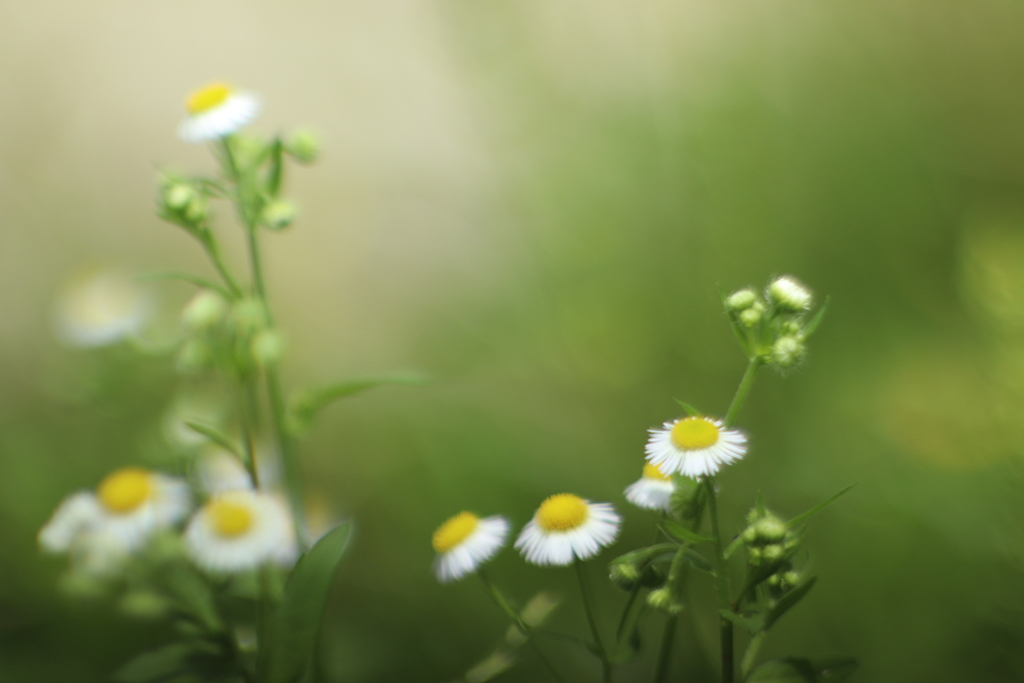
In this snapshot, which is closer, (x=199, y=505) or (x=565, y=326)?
(x=199, y=505)

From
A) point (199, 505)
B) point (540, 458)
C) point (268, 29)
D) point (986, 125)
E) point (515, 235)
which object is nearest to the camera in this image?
point (199, 505)

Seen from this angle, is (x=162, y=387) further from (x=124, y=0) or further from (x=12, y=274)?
(x=124, y=0)

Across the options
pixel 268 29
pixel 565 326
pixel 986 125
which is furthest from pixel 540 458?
pixel 268 29

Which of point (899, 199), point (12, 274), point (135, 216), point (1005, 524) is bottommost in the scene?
point (1005, 524)

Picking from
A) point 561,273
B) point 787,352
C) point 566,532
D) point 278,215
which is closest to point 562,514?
point 566,532

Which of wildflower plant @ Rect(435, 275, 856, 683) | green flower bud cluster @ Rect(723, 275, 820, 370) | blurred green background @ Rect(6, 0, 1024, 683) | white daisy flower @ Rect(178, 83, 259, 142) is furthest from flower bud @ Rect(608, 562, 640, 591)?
white daisy flower @ Rect(178, 83, 259, 142)

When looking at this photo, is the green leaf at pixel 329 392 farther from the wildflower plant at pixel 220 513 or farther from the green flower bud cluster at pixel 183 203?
the green flower bud cluster at pixel 183 203

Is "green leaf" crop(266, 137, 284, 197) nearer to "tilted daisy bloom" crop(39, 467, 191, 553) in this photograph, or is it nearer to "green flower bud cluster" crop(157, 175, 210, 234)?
"green flower bud cluster" crop(157, 175, 210, 234)

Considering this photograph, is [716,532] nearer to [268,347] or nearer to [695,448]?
[695,448]
